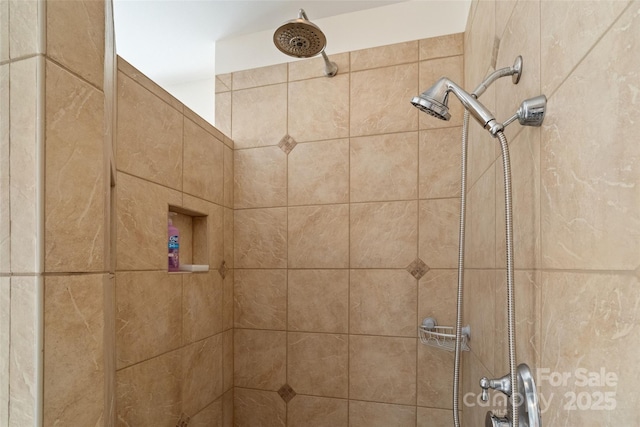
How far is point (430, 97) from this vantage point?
0.83 meters

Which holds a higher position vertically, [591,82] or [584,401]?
[591,82]

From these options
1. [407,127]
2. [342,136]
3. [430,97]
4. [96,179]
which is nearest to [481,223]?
[430,97]

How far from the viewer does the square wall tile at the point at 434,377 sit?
1.52 m

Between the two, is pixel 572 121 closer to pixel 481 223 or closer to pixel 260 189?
pixel 481 223

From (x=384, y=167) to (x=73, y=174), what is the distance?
51.7 inches

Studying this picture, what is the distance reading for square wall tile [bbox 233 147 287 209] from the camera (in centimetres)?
180

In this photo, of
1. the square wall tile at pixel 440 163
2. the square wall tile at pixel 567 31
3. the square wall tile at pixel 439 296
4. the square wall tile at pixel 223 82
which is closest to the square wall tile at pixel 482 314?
the square wall tile at pixel 439 296

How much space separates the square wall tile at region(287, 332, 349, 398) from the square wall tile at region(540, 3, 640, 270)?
3.91ft

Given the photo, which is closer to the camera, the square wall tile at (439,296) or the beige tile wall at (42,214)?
the beige tile wall at (42,214)

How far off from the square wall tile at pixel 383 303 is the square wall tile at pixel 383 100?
2.12 feet

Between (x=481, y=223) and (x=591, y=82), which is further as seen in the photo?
(x=481, y=223)

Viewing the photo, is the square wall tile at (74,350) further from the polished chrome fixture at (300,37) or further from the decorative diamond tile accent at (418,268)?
the decorative diamond tile accent at (418,268)

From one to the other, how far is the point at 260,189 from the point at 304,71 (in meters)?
0.61

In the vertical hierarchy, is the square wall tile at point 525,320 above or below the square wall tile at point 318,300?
above
